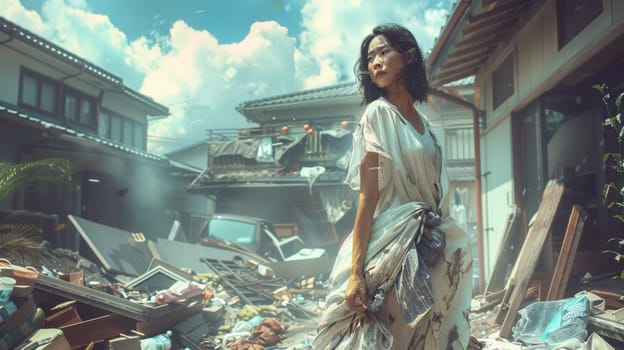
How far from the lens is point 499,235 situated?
6305 mm

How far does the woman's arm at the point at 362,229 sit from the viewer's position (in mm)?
1540

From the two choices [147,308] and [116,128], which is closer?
[147,308]

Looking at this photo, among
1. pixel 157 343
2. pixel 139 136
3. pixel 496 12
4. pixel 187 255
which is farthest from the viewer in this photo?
pixel 139 136

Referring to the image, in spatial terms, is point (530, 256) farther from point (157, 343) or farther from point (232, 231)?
point (232, 231)

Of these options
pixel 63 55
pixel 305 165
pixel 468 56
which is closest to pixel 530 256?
pixel 468 56

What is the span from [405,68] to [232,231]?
1056 cm

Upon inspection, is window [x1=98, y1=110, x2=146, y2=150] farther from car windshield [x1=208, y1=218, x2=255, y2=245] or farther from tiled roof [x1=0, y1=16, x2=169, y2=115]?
car windshield [x1=208, y1=218, x2=255, y2=245]


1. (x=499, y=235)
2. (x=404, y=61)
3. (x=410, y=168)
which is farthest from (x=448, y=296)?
(x=499, y=235)

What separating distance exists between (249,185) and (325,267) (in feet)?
16.4

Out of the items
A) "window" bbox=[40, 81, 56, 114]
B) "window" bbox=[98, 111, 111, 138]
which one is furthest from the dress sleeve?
"window" bbox=[98, 111, 111, 138]

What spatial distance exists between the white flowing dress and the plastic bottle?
3207 mm

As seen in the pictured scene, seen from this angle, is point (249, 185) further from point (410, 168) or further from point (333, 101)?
point (410, 168)

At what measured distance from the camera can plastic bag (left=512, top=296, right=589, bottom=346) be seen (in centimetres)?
338

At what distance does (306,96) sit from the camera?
17.0 m
